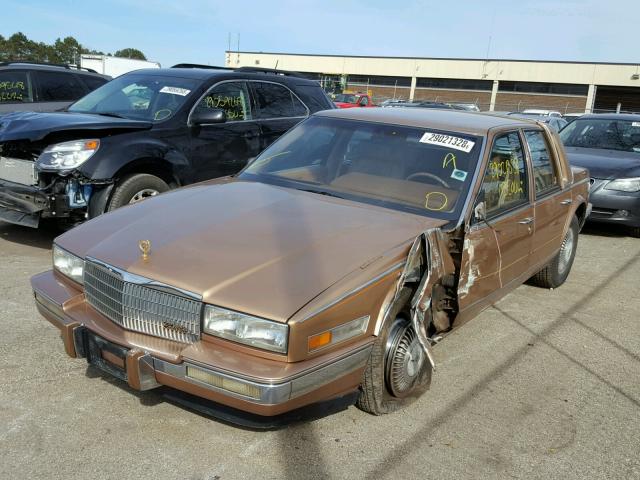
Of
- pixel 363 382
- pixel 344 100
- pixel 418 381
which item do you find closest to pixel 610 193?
pixel 418 381

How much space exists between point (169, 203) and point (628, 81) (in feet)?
181

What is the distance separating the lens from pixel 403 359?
10.7 ft

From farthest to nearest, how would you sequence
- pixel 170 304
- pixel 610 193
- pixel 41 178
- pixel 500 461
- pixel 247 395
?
pixel 610 193
pixel 41 178
pixel 500 461
pixel 170 304
pixel 247 395

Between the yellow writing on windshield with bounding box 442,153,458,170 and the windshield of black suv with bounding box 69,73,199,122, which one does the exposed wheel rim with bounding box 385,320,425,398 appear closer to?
the yellow writing on windshield with bounding box 442,153,458,170

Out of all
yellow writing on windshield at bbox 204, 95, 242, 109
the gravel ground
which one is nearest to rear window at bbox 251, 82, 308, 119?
yellow writing on windshield at bbox 204, 95, 242, 109

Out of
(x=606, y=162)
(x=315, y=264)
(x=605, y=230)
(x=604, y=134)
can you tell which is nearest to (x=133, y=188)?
(x=315, y=264)

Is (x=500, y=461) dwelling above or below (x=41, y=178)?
below

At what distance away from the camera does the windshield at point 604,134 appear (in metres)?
9.43

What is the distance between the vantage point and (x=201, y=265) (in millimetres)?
2896

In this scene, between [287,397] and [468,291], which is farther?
[468,291]

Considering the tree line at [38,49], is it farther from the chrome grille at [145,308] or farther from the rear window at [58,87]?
the chrome grille at [145,308]

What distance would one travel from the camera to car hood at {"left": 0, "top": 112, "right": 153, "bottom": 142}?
223 inches

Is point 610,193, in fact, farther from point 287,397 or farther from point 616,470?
point 287,397

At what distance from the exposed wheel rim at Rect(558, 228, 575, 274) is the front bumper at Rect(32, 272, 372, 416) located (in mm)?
3753
